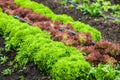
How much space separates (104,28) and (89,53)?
12.9 ft

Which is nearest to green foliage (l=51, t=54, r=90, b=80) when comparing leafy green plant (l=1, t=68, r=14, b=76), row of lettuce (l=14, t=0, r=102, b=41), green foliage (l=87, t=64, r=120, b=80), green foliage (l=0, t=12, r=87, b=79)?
green foliage (l=87, t=64, r=120, b=80)

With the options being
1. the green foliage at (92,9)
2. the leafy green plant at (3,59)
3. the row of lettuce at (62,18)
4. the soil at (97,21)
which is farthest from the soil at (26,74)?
the green foliage at (92,9)

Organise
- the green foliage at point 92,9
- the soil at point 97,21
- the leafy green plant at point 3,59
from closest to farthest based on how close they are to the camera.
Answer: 1. the leafy green plant at point 3,59
2. the soil at point 97,21
3. the green foliage at point 92,9

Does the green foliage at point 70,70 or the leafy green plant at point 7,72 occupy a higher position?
the green foliage at point 70,70

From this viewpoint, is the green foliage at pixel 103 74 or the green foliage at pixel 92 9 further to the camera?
the green foliage at pixel 92 9

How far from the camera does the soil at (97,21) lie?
11633 mm

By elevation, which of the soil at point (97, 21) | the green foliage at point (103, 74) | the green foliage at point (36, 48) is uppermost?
the green foliage at point (103, 74)

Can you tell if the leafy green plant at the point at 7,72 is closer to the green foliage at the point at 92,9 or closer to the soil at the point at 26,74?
the soil at the point at 26,74

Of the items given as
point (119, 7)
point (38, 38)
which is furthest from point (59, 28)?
point (119, 7)

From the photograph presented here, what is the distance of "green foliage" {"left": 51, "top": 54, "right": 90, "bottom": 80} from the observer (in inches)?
282

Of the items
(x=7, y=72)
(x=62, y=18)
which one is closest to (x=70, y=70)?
(x=7, y=72)

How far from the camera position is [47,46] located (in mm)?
8320

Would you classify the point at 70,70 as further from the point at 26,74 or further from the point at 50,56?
the point at 26,74

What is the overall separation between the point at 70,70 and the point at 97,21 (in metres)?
6.12
